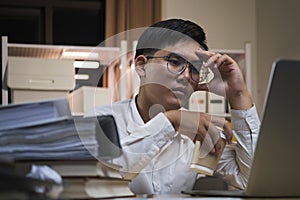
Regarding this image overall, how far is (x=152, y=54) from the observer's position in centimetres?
130

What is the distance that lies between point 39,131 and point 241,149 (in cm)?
81

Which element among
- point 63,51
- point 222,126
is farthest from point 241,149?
point 63,51

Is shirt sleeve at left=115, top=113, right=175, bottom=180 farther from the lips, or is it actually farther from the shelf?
the shelf

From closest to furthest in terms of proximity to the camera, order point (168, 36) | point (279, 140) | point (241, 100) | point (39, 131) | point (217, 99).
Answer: point (39, 131) → point (279, 140) → point (241, 100) → point (168, 36) → point (217, 99)

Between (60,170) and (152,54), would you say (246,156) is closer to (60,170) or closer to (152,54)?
(152,54)

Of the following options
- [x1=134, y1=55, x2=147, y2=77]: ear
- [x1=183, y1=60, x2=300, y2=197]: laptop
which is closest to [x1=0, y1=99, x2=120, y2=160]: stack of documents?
[x1=183, y1=60, x2=300, y2=197]: laptop

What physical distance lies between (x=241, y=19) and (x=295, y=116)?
9.95 feet

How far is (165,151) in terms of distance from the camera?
4.16ft

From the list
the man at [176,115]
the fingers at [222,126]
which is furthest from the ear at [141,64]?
the fingers at [222,126]

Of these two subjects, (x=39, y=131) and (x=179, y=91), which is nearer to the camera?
(x=39, y=131)

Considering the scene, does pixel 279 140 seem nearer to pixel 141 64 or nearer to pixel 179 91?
pixel 179 91

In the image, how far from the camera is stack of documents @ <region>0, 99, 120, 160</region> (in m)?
0.52

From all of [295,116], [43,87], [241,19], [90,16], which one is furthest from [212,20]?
[295,116]

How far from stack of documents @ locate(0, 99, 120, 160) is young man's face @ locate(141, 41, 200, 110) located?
2.21 feet
